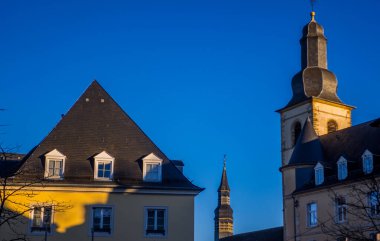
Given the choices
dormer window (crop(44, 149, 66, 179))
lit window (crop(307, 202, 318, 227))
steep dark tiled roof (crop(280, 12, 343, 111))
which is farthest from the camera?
steep dark tiled roof (crop(280, 12, 343, 111))

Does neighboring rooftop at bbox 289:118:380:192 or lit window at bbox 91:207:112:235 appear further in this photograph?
neighboring rooftop at bbox 289:118:380:192

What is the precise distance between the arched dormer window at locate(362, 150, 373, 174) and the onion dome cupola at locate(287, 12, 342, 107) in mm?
21909

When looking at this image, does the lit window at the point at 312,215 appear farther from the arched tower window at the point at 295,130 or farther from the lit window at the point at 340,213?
the arched tower window at the point at 295,130

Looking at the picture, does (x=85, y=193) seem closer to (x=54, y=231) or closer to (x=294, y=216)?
(x=54, y=231)

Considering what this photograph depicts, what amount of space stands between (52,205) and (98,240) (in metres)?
2.74

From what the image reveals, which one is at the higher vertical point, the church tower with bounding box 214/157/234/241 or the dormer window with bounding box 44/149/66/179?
the church tower with bounding box 214/157/234/241

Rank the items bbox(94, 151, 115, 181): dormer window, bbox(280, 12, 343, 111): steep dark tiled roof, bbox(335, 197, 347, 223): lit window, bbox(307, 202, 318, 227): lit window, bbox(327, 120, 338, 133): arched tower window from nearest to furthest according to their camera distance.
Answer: bbox(94, 151, 115, 181): dormer window
bbox(335, 197, 347, 223): lit window
bbox(307, 202, 318, 227): lit window
bbox(280, 12, 343, 111): steep dark tiled roof
bbox(327, 120, 338, 133): arched tower window

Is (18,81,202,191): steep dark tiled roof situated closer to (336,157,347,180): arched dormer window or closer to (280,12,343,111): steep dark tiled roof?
(336,157,347,180): arched dormer window

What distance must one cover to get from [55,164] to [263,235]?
56.4m

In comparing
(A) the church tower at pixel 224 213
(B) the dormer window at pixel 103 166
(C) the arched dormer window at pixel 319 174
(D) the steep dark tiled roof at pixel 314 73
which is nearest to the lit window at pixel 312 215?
(C) the arched dormer window at pixel 319 174

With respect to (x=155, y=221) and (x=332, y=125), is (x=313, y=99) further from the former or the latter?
(x=155, y=221)

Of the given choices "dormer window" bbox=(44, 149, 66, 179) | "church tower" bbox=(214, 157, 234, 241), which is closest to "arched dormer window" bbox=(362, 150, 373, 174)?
"dormer window" bbox=(44, 149, 66, 179)

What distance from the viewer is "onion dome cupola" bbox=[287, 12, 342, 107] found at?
70.2m

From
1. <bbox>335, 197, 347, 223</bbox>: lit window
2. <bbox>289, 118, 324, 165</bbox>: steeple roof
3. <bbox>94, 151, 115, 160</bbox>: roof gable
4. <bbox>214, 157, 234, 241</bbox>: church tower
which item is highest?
<bbox>214, 157, 234, 241</bbox>: church tower
